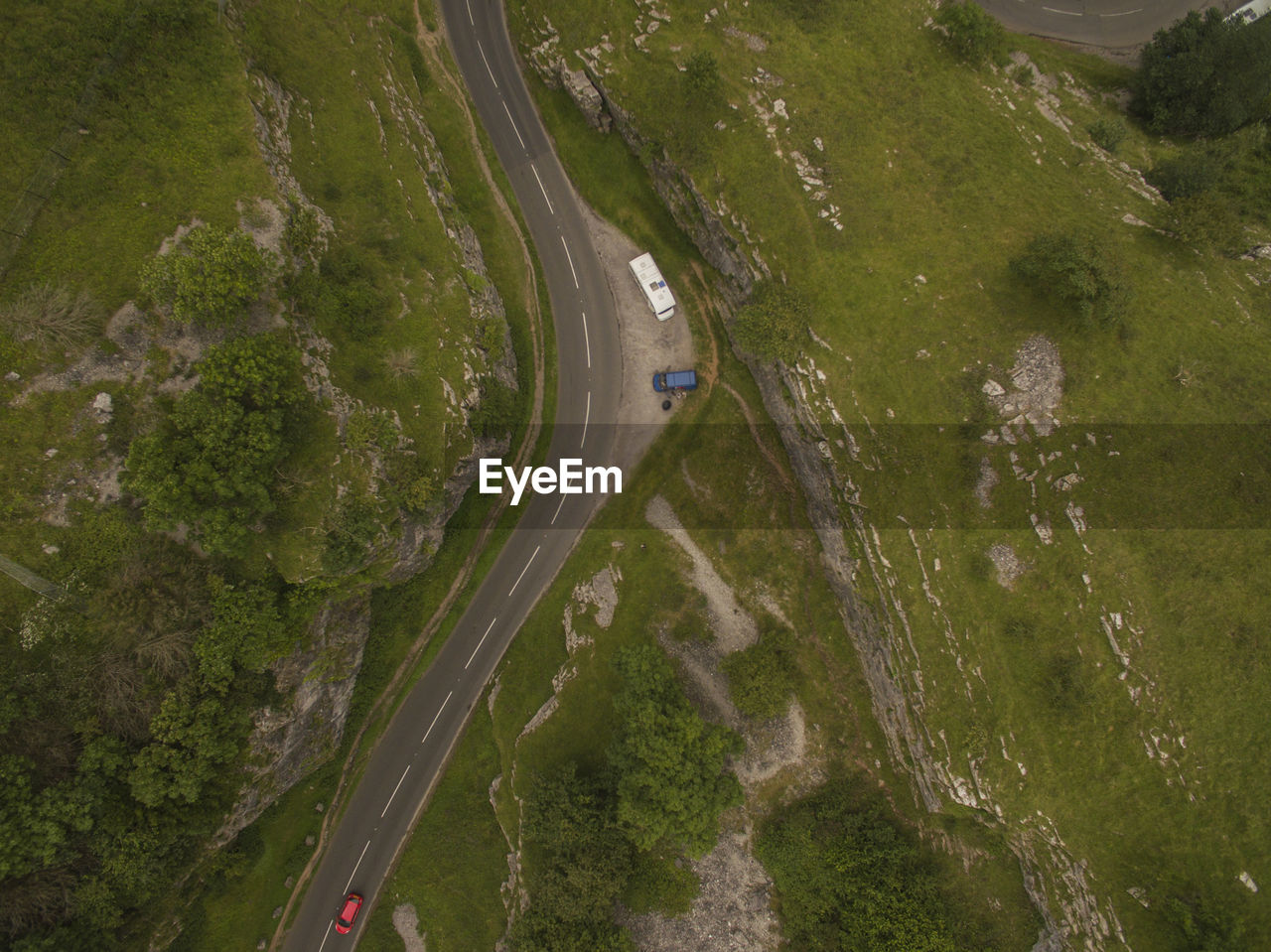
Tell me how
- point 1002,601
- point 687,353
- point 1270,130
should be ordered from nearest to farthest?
point 1002,601, point 1270,130, point 687,353

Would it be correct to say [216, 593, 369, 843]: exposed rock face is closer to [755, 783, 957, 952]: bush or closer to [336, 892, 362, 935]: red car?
[336, 892, 362, 935]: red car

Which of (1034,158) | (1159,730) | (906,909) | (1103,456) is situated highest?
(1034,158)

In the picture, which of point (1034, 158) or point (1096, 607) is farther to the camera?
point (1034, 158)

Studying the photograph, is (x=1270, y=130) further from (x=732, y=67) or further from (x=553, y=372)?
(x=553, y=372)

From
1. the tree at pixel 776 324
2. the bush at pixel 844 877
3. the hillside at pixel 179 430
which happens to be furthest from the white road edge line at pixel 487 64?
the bush at pixel 844 877

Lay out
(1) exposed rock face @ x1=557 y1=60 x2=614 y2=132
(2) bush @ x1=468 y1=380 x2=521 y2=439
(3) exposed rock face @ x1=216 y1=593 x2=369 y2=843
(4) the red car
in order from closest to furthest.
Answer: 1. (3) exposed rock face @ x1=216 y1=593 x2=369 y2=843
2. (2) bush @ x1=468 y1=380 x2=521 y2=439
3. (4) the red car
4. (1) exposed rock face @ x1=557 y1=60 x2=614 y2=132

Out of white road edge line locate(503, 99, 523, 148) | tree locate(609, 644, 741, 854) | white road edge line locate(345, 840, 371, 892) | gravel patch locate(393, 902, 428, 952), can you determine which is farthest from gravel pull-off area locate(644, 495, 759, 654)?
white road edge line locate(503, 99, 523, 148)

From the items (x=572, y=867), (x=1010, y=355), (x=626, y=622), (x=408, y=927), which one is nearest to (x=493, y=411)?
(x=626, y=622)

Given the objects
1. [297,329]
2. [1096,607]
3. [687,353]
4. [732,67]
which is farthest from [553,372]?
[1096,607]
